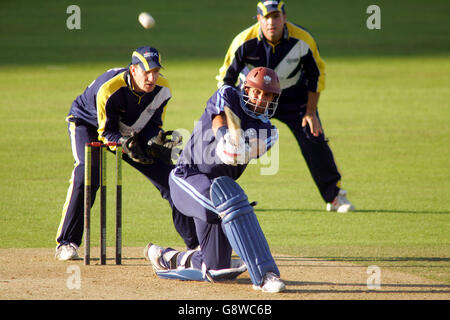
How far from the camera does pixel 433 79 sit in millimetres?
19344

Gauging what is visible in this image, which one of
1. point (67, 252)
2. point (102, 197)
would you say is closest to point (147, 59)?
point (102, 197)

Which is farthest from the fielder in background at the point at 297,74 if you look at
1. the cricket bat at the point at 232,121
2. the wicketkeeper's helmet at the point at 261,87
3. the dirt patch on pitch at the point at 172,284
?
the cricket bat at the point at 232,121

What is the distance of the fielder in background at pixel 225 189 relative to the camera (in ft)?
19.3

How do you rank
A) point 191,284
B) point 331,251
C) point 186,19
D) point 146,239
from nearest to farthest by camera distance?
point 191,284 → point 331,251 → point 146,239 → point 186,19

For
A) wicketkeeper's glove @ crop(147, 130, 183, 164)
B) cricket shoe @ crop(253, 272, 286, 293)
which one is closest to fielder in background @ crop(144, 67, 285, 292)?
cricket shoe @ crop(253, 272, 286, 293)

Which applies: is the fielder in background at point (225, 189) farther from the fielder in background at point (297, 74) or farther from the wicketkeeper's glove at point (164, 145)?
the fielder in background at point (297, 74)

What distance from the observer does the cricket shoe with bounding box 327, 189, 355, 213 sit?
909 cm

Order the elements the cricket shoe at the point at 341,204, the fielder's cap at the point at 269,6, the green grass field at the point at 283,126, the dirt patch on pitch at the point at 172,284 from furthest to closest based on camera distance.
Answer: the cricket shoe at the point at 341,204 → the fielder's cap at the point at 269,6 → the green grass field at the point at 283,126 → the dirt patch on pitch at the point at 172,284

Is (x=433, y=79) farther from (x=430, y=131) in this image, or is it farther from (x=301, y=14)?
(x=301, y=14)

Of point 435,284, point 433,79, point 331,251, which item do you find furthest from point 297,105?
point 433,79

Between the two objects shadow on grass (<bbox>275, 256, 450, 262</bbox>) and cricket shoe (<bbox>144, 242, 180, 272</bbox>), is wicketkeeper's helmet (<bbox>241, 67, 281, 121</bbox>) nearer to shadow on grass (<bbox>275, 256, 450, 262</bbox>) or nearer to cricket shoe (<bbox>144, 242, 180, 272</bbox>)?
cricket shoe (<bbox>144, 242, 180, 272</bbox>)

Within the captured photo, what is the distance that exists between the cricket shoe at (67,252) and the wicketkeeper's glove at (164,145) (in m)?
1.08

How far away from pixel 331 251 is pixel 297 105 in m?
2.33

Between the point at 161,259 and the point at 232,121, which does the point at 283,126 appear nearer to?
the point at 161,259
